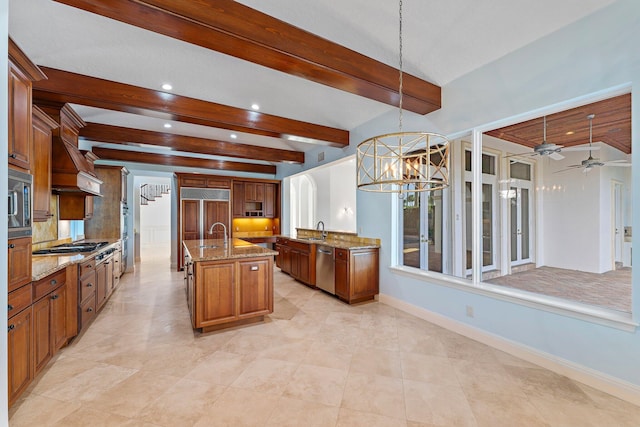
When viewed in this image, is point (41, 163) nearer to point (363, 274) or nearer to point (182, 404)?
point (182, 404)

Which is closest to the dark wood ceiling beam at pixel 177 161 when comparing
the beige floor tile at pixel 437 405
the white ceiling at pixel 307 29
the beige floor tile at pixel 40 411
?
the white ceiling at pixel 307 29

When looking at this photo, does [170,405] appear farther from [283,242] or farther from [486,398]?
[283,242]

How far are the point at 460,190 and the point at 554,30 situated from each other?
2257 mm

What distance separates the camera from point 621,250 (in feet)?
9.27

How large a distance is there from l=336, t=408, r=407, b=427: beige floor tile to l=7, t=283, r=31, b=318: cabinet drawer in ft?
7.38

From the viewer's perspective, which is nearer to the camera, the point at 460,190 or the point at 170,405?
the point at 170,405

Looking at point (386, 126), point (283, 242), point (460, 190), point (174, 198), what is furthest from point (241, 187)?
point (460, 190)

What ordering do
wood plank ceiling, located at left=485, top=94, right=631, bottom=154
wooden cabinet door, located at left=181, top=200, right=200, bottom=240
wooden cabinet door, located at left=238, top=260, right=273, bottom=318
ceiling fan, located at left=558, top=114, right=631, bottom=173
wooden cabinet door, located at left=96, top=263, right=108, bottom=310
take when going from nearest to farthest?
ceiling fan, located at left=558, top=114, right=631, bottom=173, wood plank ceiling, located at left=485, top=94, right=631, bottom=154, wooden cabinet door, located at left=238, top=260, right=273, bottom=318, wooden cabinet door, located at left=96, top=263, right=108, bottom=310, wooden cabinet door, located at left=181, top=200, right=200, bottom=240

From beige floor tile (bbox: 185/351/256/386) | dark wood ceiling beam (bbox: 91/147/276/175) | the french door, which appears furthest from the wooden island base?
dark wood ceiling beam (bbox: 91/147/276/175)

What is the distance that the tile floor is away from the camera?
6.04 ft

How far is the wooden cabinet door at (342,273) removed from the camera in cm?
416

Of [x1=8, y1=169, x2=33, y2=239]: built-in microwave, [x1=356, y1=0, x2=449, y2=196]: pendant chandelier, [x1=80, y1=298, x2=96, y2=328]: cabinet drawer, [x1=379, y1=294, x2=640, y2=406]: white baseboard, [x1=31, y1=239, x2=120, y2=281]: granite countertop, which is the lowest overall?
[x1=379, y1=294, x2=640, y2=406]: white baseboard

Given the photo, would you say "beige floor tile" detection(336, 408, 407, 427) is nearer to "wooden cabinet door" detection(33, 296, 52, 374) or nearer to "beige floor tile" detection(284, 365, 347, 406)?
"beige floor tile" detection(284, 365, 347, 406)

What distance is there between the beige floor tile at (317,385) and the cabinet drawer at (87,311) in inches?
99.2
